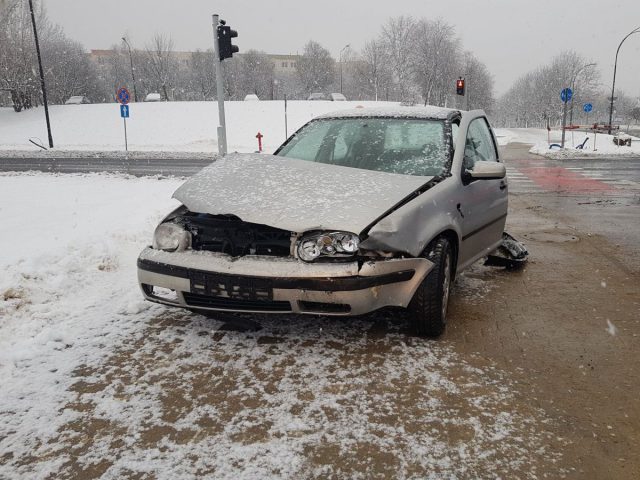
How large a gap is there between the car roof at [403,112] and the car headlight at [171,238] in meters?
2.19

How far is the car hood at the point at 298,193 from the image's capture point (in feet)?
10.8

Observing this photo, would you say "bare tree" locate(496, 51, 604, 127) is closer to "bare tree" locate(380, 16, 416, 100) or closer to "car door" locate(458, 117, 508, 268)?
"bare tree" locate(380, 16, 416, 100)

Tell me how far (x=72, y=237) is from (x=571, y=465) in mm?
5857

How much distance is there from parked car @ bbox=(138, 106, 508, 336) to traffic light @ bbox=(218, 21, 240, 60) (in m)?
9.20

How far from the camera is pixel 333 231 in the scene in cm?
328

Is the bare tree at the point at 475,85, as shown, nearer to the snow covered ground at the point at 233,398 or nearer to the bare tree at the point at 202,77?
the bare tree at the point at 202,77

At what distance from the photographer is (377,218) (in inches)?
129

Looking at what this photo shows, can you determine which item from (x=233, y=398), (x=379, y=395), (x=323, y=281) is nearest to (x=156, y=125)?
(x=323, y=281)

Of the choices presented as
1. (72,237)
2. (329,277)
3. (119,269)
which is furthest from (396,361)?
(72,237)

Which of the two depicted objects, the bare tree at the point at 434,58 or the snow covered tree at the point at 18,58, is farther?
the bare tree at the point at 434,58

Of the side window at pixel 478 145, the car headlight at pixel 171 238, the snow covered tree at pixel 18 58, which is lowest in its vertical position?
the car headlight at pixel 171 238

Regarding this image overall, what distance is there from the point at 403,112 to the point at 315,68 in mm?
86162

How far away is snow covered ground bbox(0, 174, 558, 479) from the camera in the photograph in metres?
2.40

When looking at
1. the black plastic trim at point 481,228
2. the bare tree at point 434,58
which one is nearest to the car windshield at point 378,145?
the black plastic trim at point 481,228
